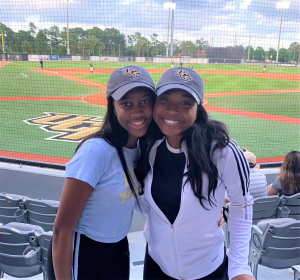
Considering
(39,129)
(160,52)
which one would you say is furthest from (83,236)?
(160,52)

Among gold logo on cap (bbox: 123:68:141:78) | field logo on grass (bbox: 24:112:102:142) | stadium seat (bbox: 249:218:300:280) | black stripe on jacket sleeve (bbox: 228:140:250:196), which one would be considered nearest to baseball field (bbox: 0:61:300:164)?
field logo on grass (bbox: 24:112:102:142)

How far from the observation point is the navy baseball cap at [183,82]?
3.41ft

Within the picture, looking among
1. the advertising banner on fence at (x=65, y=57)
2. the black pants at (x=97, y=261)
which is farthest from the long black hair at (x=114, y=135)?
the advertising banner on fence at (x=65, y=57)

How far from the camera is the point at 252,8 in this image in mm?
6906

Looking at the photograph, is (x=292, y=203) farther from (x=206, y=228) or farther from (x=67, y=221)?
(x=67, y=221)

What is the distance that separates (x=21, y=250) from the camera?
1613mm

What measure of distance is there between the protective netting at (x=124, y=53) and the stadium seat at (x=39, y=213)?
295 centimetres

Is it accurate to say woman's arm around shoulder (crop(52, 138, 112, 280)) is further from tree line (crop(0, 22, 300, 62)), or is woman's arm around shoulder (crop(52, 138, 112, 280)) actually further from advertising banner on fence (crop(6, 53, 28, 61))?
advertising banner on fence (crop(6, 53, 28, 61))

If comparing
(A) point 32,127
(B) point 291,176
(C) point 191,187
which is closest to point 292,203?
(B) point 291,176

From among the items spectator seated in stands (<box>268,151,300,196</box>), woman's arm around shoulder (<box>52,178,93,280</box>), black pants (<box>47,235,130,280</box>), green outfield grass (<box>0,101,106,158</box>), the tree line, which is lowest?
green outfield grass (<box>0,101,106,158</box>)

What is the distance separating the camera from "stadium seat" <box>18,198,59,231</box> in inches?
82.9

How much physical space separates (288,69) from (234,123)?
13.6 metres

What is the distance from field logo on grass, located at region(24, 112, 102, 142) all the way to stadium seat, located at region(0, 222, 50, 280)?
4584mm

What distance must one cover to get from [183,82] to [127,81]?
22 cm
